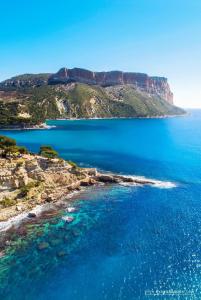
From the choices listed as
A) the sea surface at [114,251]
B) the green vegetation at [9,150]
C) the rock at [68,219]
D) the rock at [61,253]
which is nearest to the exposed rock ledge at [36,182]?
the sea surface at [114,251]

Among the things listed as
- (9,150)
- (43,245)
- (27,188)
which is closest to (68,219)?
(43,245)

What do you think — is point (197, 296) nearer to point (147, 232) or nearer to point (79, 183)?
point (147, 232)

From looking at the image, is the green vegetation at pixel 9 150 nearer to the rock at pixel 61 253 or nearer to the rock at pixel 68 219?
the rock at pixel 68 219

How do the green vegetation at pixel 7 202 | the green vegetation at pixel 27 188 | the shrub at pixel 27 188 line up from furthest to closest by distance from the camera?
the shrub at pixel 27 188, the green vegetation at pixel 27 188, the green vegetation at pixel 7 202

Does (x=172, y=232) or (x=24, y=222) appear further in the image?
(x=24, y=222)

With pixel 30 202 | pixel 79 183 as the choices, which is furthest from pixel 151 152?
pixel 30 202

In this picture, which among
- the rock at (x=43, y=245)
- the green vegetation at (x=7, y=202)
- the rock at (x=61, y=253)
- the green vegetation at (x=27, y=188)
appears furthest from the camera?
the green vegetation at (x=27, y=188)

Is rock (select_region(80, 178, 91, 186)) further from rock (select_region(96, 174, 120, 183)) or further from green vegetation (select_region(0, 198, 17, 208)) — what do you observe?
green vegetation (select_region(0, 198, 17, 208))

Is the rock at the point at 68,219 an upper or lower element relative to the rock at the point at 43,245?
upper

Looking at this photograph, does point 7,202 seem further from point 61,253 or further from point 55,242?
point 61,253
